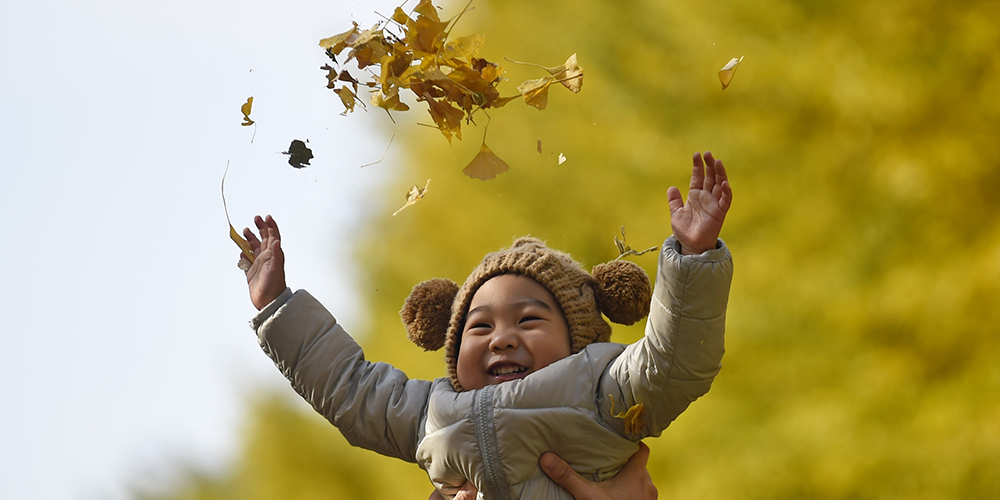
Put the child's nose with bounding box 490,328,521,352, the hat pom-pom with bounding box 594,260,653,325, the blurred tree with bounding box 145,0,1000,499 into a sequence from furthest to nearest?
1. the blurred tree with bounding box 145,0,1000,499
2. the hat pom-pom with bounding box 594,260,653,325
3. the child's nose with bounding box 490,328,521,352

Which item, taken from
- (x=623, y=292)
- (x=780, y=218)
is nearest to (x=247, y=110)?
(x=623, y=292)

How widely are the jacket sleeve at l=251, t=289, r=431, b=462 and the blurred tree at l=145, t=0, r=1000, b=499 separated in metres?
0.71

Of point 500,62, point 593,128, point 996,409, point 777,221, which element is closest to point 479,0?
point 500,62

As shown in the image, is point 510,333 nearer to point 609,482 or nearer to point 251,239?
point 609,482

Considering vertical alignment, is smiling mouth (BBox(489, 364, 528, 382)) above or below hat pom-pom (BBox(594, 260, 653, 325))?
below

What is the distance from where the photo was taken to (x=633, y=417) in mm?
1121

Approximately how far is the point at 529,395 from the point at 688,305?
0.76 feet

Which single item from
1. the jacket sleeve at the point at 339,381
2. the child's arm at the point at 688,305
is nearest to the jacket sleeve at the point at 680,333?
the child's arm at the point at 688,305

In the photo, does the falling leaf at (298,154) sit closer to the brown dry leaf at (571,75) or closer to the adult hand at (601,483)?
the brown dry leaf at (571,75)

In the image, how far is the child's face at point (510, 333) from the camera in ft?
3.97

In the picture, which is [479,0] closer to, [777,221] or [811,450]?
[777,221]

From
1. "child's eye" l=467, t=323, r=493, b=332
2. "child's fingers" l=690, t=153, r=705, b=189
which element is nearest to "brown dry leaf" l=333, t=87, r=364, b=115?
"child's eye" l=467, t=323, r=493, b=332

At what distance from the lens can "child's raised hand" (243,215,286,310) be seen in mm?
1301

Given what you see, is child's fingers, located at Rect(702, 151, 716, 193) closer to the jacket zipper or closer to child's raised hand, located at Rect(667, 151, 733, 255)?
child's raised hand, located at Rect(667, 151, 733, 255)
